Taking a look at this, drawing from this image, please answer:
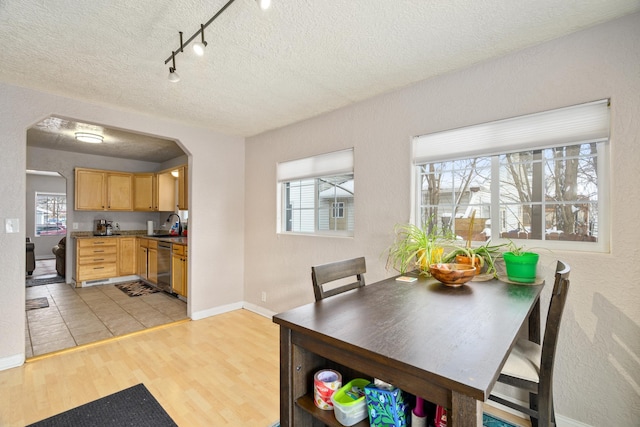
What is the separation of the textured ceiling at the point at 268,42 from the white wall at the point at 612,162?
0.13 metres

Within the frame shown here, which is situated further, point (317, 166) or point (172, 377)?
point (317, 166)

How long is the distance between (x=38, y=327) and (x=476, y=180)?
185 inches

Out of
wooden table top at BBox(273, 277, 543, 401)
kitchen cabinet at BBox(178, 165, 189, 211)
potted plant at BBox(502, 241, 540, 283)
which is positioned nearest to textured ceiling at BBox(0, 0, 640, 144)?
potted plant at BBox(502, 241, 540, 283)

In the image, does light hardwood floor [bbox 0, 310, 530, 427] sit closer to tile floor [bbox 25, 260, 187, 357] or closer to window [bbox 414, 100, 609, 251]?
tile floor [bbox 25, 260, 187, 357]

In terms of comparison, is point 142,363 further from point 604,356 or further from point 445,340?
point 604,356

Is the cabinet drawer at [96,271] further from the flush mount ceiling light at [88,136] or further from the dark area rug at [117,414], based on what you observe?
the dark area rug at [117,414]

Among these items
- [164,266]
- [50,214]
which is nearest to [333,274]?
[164,266]

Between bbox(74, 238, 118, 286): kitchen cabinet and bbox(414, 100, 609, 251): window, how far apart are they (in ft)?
18.4

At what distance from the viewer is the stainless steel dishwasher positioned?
4535mm

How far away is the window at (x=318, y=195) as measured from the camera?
3.02 metres

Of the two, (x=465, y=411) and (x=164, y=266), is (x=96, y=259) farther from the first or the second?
(x=465, y=411)

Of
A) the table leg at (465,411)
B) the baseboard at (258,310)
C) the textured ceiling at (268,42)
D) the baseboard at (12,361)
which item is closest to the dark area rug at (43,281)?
the baseboard at (12,361)

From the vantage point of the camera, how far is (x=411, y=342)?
Result: 94cm

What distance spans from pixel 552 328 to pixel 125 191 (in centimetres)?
668
